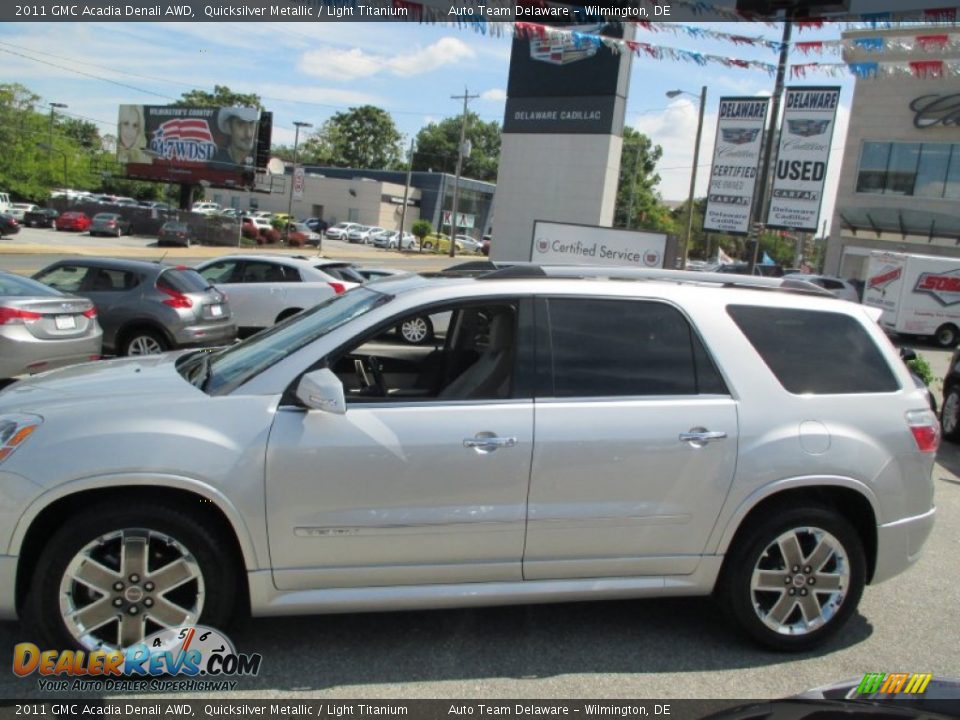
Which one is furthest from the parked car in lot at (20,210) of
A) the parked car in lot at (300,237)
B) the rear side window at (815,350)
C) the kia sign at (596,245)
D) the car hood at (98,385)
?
the rear side window at (815,350)

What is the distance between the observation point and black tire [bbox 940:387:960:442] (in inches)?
360

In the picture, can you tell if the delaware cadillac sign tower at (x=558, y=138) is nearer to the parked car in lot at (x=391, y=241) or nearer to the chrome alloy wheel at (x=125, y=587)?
the chrome alloy wheel at (x=125, y=587)

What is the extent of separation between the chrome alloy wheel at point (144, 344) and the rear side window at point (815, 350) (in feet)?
28.1

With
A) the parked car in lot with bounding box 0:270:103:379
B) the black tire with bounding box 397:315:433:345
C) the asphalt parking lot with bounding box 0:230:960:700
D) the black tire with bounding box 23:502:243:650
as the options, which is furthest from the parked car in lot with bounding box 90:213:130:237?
the black tire with bounding box 23:502:243:650

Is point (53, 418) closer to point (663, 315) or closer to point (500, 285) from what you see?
point (500, 285)

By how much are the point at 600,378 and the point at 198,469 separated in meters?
1.81

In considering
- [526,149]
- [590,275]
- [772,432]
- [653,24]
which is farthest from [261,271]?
[526,149]

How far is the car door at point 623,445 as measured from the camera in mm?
3520

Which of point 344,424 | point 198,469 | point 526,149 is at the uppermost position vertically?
point 526,149

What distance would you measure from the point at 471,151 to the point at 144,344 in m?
109

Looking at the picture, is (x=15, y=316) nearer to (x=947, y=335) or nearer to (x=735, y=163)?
(x=735, y=163)

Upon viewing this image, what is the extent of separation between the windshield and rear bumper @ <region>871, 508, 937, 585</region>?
2.72 meters

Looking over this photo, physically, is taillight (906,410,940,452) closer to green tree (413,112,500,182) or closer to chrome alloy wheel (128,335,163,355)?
chrome alloy wheel (128,335,163,355)

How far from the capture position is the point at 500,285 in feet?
12.5
